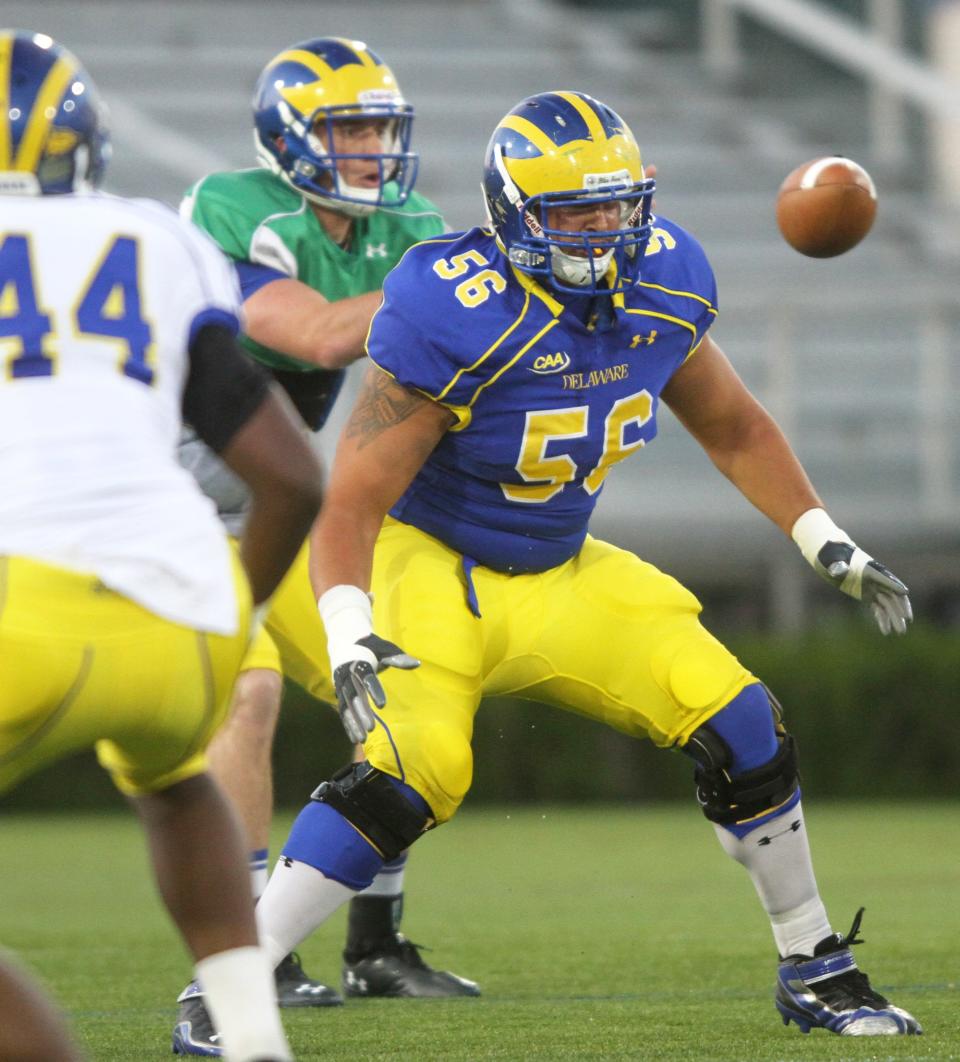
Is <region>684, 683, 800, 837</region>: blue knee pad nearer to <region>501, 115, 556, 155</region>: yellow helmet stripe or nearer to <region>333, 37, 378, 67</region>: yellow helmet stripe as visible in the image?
<region>501, 115, 556, 155</region>: yellow helmet stripe

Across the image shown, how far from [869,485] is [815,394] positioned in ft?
3.14

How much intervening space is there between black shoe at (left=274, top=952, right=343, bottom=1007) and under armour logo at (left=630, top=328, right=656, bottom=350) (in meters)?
1.45

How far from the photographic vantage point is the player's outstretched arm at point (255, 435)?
8.63 feet

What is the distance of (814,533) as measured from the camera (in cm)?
408

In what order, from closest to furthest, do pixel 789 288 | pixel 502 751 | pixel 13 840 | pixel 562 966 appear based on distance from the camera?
pixel 562 966
pixel 13 840
pixel 502 751
pixel 789 288

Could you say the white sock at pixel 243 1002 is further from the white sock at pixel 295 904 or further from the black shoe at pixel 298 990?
the black shoe at pixel 298 990

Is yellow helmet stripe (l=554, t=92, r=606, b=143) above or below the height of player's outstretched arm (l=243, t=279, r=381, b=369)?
above

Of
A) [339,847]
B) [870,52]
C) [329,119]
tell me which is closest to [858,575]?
[339,847]

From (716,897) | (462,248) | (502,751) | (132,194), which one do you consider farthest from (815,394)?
(462,248)

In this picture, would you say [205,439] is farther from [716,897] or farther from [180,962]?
[716,897]

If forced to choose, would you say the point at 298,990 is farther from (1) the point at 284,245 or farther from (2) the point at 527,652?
(1) the point at 284,245

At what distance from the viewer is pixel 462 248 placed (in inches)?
154

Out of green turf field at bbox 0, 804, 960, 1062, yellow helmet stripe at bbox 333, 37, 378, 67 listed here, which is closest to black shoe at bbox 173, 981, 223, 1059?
green turf field at bbox 0, 804, 960, 1062

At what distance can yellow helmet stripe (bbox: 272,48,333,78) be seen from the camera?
478 centimetres
